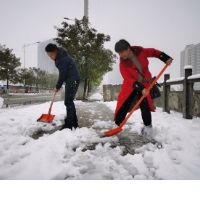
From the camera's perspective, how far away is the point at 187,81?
3730 mm

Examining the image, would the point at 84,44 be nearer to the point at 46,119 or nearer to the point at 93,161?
the point at 46,119

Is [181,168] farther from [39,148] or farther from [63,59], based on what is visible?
[63,59]

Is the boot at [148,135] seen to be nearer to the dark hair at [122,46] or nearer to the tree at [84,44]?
the dark hair at [122,46]

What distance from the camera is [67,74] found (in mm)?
2848

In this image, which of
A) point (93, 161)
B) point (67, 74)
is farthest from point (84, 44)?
point (93, 161)

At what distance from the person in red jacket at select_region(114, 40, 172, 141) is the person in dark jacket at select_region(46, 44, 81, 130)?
1107 millimetres

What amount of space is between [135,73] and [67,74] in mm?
1487

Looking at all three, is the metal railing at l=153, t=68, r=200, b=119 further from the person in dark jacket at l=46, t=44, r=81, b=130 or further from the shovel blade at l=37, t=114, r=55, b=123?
the shovel blade at l=37, t=114, r=55, b=123

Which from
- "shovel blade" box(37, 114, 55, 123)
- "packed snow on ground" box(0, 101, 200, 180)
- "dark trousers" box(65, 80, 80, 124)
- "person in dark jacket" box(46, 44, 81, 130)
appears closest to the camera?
"packed snow on ground" box(0, 101, 200, 180)

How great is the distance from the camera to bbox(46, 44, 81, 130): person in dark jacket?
2.70 meters

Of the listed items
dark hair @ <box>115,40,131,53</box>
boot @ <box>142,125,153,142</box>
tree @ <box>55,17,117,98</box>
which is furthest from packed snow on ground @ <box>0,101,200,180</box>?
tree @ <box>55,17,117,98</box>

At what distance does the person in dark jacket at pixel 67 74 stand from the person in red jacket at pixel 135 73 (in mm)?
1107

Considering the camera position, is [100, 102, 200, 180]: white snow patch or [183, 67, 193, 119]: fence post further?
[183, 67, 193, 119]: fence post
